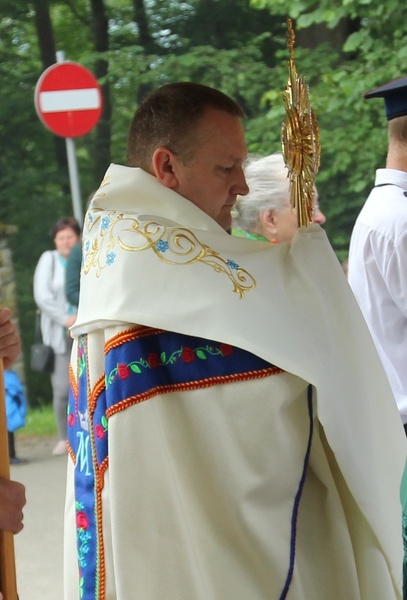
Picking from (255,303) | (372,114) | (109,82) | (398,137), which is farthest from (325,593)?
(109,82)

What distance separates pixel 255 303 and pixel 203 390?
0.20 m

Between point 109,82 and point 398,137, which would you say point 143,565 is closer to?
point 398,137

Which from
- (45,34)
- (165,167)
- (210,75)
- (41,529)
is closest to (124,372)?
(165,167)

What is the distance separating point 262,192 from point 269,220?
0.33ft

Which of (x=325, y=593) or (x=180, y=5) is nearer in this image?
(x=325, y=593)

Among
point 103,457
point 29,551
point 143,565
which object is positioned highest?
point 103,457

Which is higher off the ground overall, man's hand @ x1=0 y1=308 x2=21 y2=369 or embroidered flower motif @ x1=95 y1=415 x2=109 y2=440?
man's hand @ x1=0 y1=308 x2=21 y2=369

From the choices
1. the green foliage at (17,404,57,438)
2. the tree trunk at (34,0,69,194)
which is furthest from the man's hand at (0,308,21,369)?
the tree trunk at (34,0,69,194)

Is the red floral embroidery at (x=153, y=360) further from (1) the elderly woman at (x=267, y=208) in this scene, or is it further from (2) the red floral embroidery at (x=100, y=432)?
(1) the elderly woman at (x=267, y=208)

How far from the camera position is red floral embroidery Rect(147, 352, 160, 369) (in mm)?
2258

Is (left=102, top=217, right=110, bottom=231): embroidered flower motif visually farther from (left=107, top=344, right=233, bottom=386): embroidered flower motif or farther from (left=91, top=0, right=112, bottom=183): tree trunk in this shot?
(left=91, top=0, right=112, bottom=183): tree trunk

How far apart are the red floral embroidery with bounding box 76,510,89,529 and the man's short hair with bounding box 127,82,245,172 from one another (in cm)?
76

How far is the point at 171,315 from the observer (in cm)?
223

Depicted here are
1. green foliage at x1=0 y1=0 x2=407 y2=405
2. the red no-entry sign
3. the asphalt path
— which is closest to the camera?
the asphalt path
